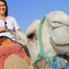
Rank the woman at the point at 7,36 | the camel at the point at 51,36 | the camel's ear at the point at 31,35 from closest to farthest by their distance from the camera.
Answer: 1. the camel at the point at 51,36
2. the camel's ear at the point at 31,35
3. the woman at the point at 7,36

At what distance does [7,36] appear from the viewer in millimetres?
3246

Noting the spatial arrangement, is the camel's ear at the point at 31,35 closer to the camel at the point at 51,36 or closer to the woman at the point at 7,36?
the camel at the point at 51,36

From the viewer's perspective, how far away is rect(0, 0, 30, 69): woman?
3.08m

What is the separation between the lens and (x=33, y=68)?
251 cm

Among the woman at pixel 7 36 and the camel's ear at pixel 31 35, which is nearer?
the camel's ear at pixel 31 35

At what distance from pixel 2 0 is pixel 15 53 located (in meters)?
0.84

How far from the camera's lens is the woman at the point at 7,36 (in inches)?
121

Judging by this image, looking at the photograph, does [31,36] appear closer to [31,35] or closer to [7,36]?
[31,35]

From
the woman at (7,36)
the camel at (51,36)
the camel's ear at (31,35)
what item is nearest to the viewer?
the camel at (51,36)

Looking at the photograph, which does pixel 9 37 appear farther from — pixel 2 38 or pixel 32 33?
pixel 32 33

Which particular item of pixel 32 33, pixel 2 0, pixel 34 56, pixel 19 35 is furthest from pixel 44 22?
pixel 2 0

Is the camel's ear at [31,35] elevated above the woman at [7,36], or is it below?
above

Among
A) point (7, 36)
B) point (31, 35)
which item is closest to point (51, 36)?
point (31, 35)

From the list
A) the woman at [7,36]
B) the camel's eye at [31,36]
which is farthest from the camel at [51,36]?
the woman at [7,36]
